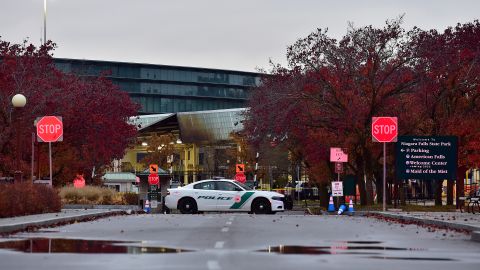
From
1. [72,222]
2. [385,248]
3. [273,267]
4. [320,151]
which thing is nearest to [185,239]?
[385,248]

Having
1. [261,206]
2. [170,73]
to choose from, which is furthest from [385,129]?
[170,73]

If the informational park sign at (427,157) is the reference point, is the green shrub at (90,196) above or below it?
below

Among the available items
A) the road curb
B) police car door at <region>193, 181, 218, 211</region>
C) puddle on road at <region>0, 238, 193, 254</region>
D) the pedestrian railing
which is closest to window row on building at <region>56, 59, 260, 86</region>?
police car door at <region>193, 181, 218, 211</region>

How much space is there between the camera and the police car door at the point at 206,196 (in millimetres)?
37375

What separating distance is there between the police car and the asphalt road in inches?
654

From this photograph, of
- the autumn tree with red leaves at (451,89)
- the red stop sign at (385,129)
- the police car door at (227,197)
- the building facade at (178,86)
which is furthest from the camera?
the building facade at (178,86)

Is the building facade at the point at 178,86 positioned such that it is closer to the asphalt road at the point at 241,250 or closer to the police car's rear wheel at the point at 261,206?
the police car's rear wheel at the point at 261,206

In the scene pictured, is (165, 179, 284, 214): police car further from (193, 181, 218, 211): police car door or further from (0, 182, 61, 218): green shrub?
(0, 182, 61, 218): green shrub

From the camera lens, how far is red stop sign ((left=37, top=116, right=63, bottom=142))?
36.2 meters

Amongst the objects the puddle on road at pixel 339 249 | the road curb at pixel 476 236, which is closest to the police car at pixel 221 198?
the road curb at pixel 476 236

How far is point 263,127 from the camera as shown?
45.8 metres

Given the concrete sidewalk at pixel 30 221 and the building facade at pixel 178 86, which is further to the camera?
the building facade at pixel 178 86

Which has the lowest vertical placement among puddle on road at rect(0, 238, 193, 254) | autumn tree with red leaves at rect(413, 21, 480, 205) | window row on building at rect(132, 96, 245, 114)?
puddle on road at rect(0, 238, 193, 254)

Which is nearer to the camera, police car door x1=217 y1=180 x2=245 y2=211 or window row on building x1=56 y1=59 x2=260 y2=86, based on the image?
police car door x1=217 y1=180 x2=245 y2=211
